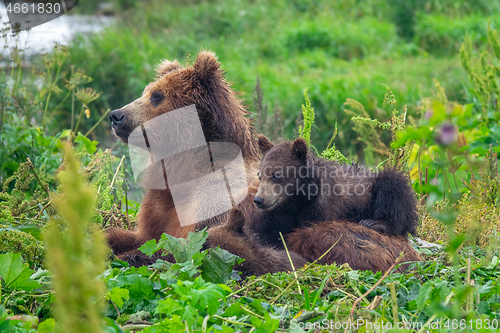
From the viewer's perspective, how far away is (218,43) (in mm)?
11602

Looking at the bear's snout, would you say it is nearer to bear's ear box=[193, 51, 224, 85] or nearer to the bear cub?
bear's ear box=[193, 51, 224, 85]

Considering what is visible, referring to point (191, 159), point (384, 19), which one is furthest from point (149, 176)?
point (384, 19)

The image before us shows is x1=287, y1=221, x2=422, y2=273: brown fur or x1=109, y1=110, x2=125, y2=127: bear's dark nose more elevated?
x1=109, y1=110, x2=125, y2=127: bear's dark nose

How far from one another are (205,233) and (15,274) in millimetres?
804

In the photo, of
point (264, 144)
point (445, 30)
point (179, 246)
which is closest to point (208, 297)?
point (179, 246)

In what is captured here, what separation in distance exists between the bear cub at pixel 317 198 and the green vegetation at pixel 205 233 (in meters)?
0.28

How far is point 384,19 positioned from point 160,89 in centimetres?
1126

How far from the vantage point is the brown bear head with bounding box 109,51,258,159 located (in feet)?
9.81

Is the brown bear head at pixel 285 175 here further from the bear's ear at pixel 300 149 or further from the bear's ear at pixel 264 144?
the bear's ear at pixel 264 144

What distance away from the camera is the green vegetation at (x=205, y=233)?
129 centimetres

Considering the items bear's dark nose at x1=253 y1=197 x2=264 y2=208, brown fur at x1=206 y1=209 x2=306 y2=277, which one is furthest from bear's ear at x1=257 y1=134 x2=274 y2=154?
brown fur at x1=206 y1=209 x2=306 y2=277

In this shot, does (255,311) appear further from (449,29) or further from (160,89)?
(449,29)

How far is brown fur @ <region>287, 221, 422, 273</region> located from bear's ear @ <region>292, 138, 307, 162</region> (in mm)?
449

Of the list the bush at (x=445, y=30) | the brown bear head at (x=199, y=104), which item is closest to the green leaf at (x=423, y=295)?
the brown bear head at (x=199, y=104)
